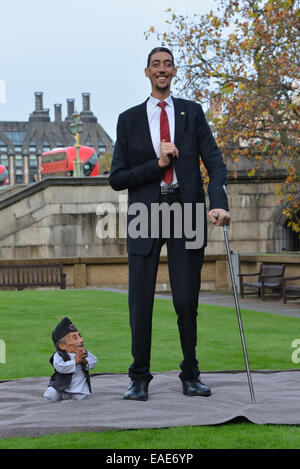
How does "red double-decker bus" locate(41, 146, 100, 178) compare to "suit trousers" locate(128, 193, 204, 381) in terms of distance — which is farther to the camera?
"red double-decker bus" locate(41, 146, 100, 178)

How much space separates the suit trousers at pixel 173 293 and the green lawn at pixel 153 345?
3.24 feet

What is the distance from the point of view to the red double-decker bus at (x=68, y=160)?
4909cm

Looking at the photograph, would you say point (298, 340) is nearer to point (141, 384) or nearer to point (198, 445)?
point (141, 384)

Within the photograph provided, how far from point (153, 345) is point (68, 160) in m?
41.0

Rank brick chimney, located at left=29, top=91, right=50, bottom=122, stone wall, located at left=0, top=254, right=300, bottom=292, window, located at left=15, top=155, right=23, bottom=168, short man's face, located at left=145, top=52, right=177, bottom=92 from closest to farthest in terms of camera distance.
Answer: short man's face, located at left=145, top=52, right=177, bottom=92, stone wall, located at left=0, top=254, right=300, bottom=292, window, located at left=15, top=155, right=23, bottom=168, brick chimney, located at left=29, top=91, right=50, bottom=122

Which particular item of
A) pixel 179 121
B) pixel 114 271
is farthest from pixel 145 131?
pixel 114 271

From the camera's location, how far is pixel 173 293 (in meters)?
5.47

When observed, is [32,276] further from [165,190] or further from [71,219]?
[165,190]

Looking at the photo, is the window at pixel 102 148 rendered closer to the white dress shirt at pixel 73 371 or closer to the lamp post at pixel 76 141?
the lamp post at pixel 76 141

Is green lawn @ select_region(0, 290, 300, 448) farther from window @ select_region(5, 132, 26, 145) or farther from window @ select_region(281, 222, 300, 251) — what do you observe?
window @ select_region(5, 132, 26, 145)

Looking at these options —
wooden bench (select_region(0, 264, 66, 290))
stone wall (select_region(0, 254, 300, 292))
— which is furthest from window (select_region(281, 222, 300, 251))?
wooden bench (select_region(0, 264, 66, 290))

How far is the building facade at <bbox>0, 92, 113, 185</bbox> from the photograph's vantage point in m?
148

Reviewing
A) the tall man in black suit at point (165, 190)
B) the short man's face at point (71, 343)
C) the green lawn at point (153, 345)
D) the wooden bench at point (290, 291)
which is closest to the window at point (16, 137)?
the wooden bench at point (290, 291)

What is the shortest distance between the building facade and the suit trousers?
13986cm
